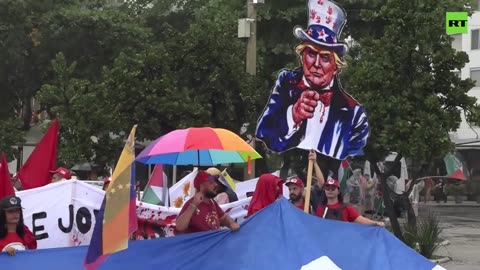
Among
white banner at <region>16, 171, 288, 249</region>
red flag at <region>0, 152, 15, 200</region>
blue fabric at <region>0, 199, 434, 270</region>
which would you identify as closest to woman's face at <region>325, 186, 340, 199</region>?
blue fabric at <region>0, 199, 434, 270</region>

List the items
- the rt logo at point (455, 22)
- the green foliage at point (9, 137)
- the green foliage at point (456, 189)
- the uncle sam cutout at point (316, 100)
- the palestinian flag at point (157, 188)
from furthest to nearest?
1. the green foliage at point (456, 189)
2. the green foliage at point (9, 137)
3. the rt logo at point (455, 22)
4. the palestinian flag at point (157, 188)
5. the uncle sam cutout at point (316, 100)

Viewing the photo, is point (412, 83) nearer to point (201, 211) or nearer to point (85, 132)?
point (85, 132)

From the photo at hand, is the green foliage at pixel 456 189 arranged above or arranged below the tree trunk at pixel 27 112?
below

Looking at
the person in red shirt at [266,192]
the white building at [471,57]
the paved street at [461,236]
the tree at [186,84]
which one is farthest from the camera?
the white building at [471,57]

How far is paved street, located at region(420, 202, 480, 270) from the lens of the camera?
16.0 metres

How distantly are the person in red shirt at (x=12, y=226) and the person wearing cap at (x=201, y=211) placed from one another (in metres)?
1.37

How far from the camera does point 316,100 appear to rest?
890 cm

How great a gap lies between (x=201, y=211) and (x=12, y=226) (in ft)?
5.40

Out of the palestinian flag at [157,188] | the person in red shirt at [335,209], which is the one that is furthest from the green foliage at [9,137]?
the person in red shirt at [335,209]

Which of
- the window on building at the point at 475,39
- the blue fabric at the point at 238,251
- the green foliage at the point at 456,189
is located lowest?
the green foliage at the point at 456,189

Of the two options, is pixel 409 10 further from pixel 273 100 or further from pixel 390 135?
pixel 273 100

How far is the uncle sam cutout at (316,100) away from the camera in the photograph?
8.82 metres

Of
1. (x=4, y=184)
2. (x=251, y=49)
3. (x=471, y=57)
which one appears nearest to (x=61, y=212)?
(x=4, y=184)

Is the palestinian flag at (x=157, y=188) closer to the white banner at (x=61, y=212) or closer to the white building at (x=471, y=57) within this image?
the white banner at (x=61, y=212)
